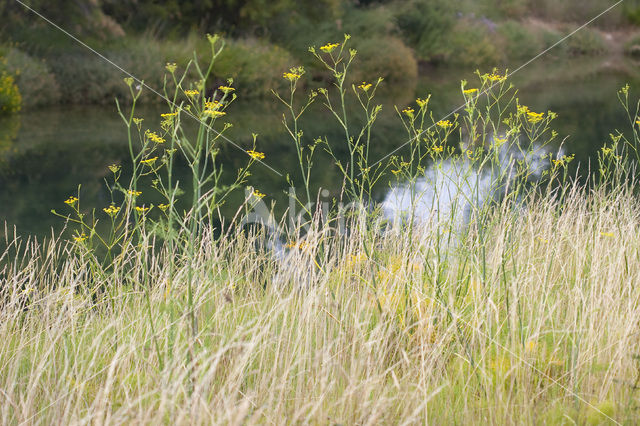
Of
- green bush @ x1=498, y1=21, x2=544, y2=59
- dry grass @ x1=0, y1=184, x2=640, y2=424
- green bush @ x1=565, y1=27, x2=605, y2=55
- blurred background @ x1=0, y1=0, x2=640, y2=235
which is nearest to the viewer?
dry grass @ x1=0, y1=184, x2=640, y2=424

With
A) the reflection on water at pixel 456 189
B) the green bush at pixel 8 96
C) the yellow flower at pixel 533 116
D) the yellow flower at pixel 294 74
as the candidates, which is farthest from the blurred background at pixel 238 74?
the yellow flower at pixel 533 116

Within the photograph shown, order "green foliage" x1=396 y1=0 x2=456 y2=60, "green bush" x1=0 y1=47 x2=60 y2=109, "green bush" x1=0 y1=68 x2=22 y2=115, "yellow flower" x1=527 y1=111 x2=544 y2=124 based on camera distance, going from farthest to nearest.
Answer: "green foliage" x1=396 y1=0 x2=456 y2=60, "green bush" x1=0 y1=47 x2=60 y2=109, "green bush" x1=0 y1=68 x2=22 y2=115, "yellow flower" x1=527 y1=111 x2=544 y2=124

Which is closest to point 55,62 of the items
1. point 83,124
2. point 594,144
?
point 83,124

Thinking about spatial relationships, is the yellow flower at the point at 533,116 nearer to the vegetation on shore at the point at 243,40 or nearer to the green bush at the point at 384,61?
the vegetation on shore at the point at 243,40

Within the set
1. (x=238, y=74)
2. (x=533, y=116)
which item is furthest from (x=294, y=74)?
(x=238, y=74)

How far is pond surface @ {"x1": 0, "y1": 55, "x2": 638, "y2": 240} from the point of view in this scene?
7.72 meters

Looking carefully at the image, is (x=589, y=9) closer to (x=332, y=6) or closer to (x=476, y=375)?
(x=332, y=6)

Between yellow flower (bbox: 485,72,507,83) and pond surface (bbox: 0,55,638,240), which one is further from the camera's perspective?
pond surface (bbox: 0,55,638,240)

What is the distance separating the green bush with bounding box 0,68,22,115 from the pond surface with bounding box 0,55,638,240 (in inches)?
10.5

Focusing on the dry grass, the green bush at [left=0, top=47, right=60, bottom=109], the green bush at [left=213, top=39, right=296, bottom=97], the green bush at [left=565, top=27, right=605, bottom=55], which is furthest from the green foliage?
the dry grass

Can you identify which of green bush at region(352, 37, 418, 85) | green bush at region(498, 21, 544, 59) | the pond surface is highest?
green bush at region(498, 21, 544, 59)

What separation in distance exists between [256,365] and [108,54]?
44.2 ft

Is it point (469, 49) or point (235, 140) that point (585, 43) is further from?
point (235, 140)

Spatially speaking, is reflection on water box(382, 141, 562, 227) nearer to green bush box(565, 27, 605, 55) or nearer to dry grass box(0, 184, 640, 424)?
dry grass box(0, 184, 640, 424)
